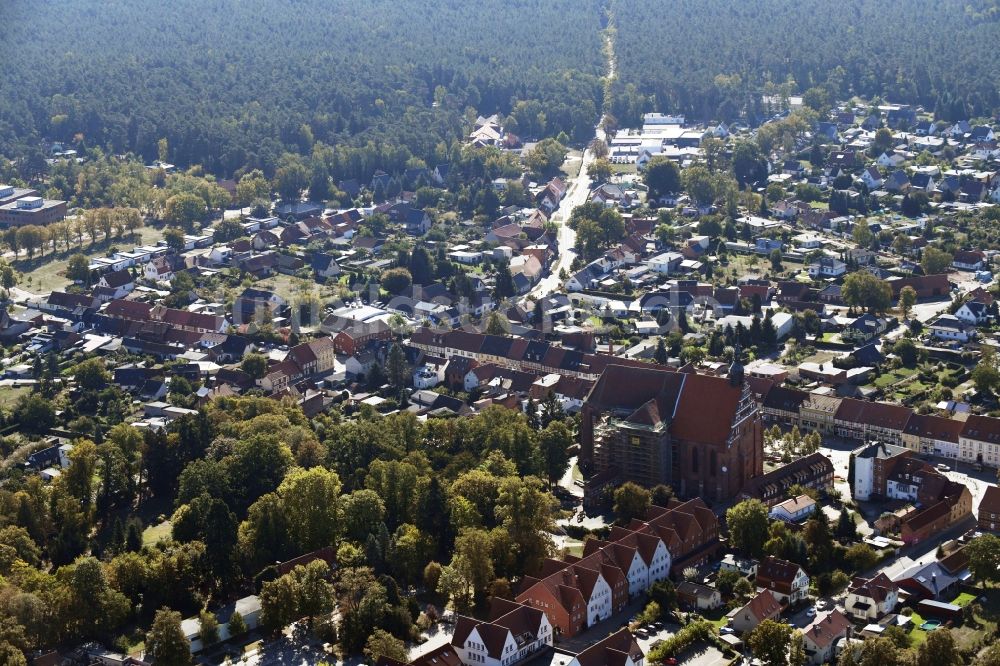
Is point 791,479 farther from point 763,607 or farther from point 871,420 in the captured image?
point 763,607

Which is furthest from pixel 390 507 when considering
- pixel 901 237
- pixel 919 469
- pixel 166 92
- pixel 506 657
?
pixel 166 92

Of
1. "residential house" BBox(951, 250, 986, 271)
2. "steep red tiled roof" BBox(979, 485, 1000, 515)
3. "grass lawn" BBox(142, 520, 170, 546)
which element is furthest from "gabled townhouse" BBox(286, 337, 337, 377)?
"residential house" BBox(951, 250, 986, 271)

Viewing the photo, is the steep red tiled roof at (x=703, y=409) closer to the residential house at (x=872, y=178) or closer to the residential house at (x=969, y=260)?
the residential house at (x=969, y=260)

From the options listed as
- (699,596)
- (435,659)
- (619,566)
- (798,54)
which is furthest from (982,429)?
(798,54)

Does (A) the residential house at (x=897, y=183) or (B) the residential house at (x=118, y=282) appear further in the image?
(A) the residential house at (x=897, y=183)

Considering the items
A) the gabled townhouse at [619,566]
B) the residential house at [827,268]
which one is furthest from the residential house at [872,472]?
the residential house at [827,268]

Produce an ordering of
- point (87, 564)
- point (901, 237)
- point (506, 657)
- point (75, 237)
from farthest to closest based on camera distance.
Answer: point (75, 237) < point (901, 237) < point (87, 564) < point (506, 657)

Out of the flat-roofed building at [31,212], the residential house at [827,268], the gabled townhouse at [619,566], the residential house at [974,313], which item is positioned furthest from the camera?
the flat-roofed building at [31,212]

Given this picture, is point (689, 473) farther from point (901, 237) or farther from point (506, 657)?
point (901, 237)
